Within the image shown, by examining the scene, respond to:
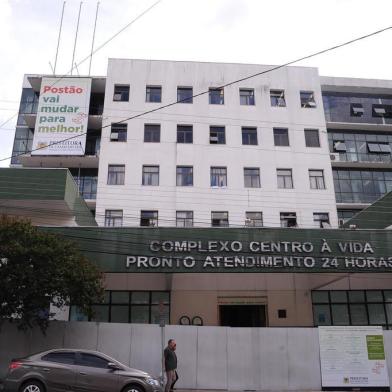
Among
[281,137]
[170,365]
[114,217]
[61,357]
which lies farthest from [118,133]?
[61,357]

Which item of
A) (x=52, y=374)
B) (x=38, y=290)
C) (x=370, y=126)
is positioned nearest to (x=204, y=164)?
(x=370, y=126)

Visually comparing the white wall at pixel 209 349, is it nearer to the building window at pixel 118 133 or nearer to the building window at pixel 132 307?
the building window at pixel 132 307

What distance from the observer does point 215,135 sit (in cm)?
3294

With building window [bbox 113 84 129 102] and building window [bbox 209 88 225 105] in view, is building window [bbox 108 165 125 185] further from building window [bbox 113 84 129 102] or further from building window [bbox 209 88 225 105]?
building window [bbox 209 88 225 105]

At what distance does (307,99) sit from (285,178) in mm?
6575

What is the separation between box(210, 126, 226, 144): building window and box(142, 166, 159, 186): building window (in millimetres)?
4336

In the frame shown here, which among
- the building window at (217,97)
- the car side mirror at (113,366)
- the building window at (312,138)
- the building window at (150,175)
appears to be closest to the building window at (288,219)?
the building window at (312,138)

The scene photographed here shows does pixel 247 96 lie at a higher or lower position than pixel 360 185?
higher

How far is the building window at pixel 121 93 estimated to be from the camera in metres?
33.2

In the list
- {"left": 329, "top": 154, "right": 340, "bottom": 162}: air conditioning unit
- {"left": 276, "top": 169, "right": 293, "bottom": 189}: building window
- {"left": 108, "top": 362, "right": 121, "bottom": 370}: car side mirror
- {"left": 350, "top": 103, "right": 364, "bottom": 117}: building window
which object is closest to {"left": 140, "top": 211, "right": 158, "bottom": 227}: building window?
{"left": 276, "top": 169, "right": 293, "bottom": 189}: building window

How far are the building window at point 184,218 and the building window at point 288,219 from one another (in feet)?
18.9

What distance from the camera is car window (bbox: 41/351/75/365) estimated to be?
1318 centimetres

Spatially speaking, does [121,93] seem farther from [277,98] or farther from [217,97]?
[277,98]

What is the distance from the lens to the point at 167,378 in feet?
49.1
